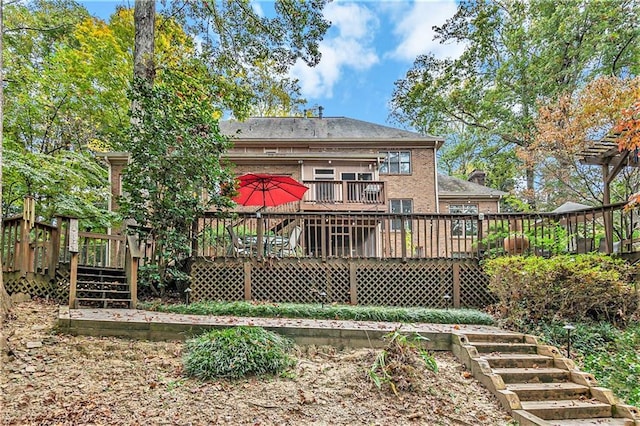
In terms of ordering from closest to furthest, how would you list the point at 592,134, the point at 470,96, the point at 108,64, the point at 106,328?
the point at 106,328 < the point at 592,134 < the point at 108,64 < the point at 470,96

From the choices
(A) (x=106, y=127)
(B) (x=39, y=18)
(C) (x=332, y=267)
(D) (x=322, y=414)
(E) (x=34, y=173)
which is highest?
(B) (x=39, y=18)

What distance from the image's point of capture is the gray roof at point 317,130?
55.9 ft

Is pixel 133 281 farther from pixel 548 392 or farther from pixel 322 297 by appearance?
pixel 548 392

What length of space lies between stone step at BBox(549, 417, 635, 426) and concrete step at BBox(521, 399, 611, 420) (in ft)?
0.13

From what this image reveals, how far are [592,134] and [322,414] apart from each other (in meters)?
13.2

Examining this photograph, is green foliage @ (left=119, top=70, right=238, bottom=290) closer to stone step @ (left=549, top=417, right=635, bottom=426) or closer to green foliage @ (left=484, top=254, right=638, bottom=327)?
green foliage @ (left=484, top=254, right=638, bottom=327)

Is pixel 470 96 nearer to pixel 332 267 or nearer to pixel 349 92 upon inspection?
pixel 349 92

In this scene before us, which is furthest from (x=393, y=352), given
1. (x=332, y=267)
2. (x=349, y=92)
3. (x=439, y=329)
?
(x=349, y=92)

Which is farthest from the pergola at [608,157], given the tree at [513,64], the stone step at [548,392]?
the stone step at [548,392]

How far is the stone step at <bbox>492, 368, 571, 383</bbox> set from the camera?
486cm

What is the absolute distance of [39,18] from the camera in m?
14.2

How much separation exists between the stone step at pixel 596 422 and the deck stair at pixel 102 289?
6.97 meters

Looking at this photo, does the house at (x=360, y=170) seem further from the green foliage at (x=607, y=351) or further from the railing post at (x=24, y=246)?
the railing post at (x=24, y=246)

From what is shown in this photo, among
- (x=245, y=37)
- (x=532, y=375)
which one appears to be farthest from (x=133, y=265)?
(x=245, y=37)
